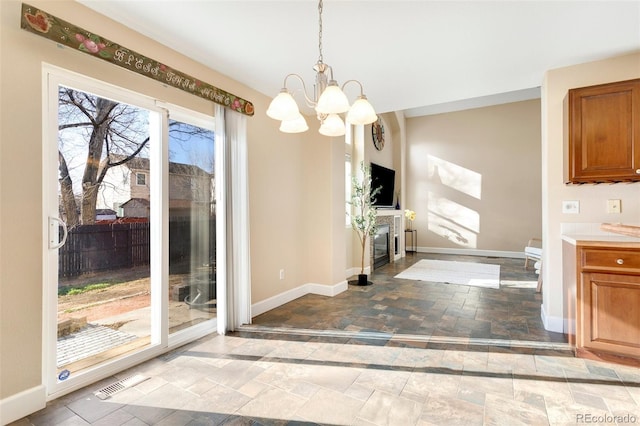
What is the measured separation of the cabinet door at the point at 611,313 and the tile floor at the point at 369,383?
0.52ft

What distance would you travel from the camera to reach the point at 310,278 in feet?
14.1

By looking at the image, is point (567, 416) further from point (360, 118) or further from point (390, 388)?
point (360, 118)

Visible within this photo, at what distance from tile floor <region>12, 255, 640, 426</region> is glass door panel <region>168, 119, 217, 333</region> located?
36 centimetres

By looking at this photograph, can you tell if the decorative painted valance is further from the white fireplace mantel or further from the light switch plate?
the white fireplace mantel

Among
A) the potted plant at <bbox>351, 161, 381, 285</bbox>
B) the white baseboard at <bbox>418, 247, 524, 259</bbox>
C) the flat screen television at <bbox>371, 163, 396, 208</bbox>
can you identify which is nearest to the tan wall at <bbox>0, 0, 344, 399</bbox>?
the potted plant at <bbox>351, 161, 381, 285</bbox>

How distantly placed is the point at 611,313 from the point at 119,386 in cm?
361

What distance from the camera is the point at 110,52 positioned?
2004mm

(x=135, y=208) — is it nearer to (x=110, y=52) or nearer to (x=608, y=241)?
(x=110, y=52)

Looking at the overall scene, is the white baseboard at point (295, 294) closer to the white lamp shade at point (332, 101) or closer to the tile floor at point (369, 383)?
the tile floor at point (369, 383)

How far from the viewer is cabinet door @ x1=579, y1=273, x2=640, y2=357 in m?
2.20

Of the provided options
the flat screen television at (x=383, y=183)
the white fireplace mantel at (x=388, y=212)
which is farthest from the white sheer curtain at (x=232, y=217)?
the flat screen television at (x=383, y=183)

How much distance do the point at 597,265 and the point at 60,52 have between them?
13.3 feet

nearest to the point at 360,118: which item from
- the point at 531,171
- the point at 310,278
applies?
the point at 310,278

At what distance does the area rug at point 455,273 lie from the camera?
492 centimetres
